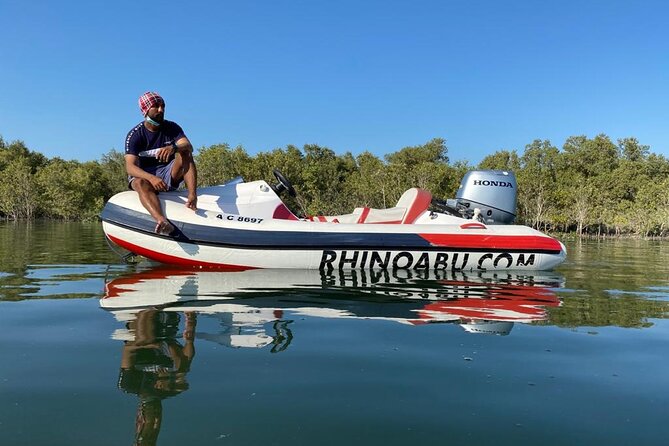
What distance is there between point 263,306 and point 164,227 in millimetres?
2635

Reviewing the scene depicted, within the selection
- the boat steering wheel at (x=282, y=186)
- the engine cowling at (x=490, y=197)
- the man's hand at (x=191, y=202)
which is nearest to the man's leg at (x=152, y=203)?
the man's hand at (x=191, y=202)

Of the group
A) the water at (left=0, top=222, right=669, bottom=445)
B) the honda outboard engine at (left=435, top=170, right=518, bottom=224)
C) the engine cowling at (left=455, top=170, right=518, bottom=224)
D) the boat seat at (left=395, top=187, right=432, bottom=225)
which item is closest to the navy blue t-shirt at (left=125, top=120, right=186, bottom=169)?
the water at (left=0, top=222, right=669, bottom=445)

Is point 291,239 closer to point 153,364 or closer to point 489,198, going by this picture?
point 489,198

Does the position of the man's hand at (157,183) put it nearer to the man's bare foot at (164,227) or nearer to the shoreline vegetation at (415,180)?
the man's bare foot at (164,227)

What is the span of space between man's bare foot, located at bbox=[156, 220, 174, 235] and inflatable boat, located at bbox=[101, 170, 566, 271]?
0.06m

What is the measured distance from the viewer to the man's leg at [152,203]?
20.1 feet

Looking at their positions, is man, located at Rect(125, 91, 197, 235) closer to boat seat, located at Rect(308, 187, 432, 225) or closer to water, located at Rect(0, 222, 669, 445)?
water, located at Rect(0, 222, 669, 445)

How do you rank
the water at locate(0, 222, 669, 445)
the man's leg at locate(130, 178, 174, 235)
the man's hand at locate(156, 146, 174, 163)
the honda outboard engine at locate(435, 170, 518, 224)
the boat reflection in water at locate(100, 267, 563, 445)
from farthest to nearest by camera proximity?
the honda outboard engine at locate(435, 170, 518, 224)
the man's hand at locate(156, 146, 174, 163)
the man's leg at locate(130, 178, 174, 235)
the boat reflection in water at locate(100, 267, 563, 445)
the water at locate(0, 222, 669, 445)

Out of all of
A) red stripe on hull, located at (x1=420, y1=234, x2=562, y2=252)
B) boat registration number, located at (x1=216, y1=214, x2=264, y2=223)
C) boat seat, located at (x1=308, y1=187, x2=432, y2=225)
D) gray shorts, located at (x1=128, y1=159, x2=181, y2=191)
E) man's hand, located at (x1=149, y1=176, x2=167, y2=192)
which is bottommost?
red stripe on hull, located at (x1=420, y1=234, x2=562, y2=252)

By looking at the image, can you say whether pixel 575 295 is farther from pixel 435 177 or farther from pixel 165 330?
pixel 435 177

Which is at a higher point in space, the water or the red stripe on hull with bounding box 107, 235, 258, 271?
the red stripe on hull with bounding box 107, 235, 258, 271

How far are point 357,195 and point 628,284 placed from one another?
38.9 m

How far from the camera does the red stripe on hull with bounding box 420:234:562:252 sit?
6.68 metres

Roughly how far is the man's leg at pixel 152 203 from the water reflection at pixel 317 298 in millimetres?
517
